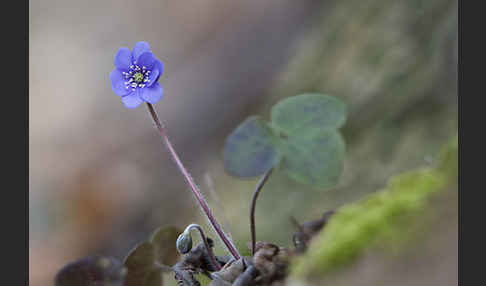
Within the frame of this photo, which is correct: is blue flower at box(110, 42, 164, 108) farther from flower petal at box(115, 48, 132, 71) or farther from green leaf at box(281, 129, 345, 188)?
green leaf at box(281, 129, 345, 188)

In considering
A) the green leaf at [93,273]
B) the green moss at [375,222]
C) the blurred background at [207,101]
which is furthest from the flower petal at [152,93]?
the blurred background at [207,101]

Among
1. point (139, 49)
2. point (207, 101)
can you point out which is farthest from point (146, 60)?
point (207, 101)

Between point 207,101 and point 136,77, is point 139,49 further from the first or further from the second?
point 207,101

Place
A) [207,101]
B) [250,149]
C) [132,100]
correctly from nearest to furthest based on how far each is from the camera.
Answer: [132,100], [250,149], [207,101]

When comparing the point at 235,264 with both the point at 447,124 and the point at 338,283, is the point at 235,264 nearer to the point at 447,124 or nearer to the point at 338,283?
the point at 338,283

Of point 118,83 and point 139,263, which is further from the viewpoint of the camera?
point 118,83

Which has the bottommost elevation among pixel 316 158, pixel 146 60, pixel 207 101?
pixel 316 158

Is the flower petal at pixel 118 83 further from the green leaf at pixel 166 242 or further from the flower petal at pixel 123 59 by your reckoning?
the green leaf at pixel 166 242
